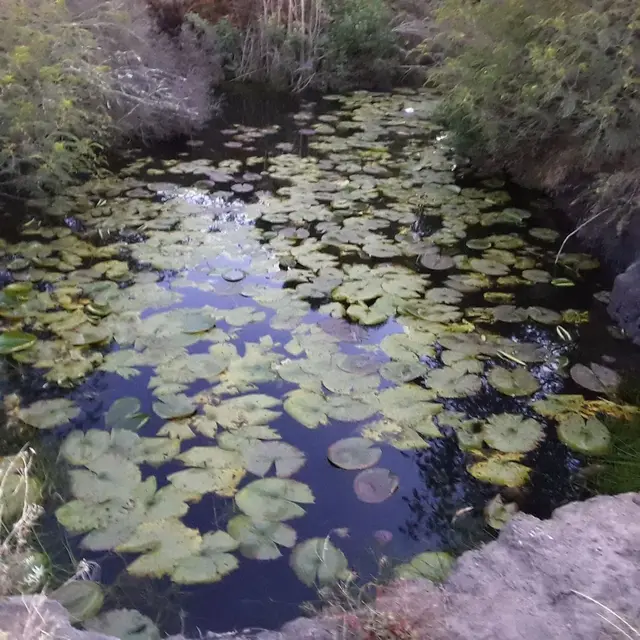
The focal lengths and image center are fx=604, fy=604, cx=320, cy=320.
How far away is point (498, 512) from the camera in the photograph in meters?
2.08

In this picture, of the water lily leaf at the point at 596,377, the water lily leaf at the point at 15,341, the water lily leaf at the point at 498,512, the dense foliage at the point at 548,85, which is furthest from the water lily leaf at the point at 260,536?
the dense foliage at the point at 548,85

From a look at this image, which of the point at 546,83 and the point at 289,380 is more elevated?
the point at 546,83

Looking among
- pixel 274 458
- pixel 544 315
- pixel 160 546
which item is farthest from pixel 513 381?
pixel 160 546

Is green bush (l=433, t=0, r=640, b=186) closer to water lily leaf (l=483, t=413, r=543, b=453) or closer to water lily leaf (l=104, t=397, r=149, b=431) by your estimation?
water lily leaf (l=483, t=413, r=543, b=453)

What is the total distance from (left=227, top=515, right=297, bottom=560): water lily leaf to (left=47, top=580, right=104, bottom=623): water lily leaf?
433 mm

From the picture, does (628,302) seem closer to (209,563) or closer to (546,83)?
(546,83)

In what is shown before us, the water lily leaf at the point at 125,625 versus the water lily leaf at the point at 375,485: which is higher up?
the water lily leaf at the point at 375,485

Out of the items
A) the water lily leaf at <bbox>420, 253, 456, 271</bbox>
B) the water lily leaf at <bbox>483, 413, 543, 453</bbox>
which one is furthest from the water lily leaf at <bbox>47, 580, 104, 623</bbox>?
the water lily leaf at <bbox>420, 253, 456, 271</bbox>

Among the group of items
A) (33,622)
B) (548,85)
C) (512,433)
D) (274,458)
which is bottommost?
(274,458)

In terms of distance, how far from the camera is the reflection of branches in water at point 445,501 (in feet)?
6.72

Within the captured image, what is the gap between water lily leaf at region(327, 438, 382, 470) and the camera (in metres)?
2.24

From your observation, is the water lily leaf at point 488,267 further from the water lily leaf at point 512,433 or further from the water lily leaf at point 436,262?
the water lily leaf at point 512,433

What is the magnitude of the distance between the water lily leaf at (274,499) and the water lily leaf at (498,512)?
609mm

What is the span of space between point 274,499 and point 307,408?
0.48 m
